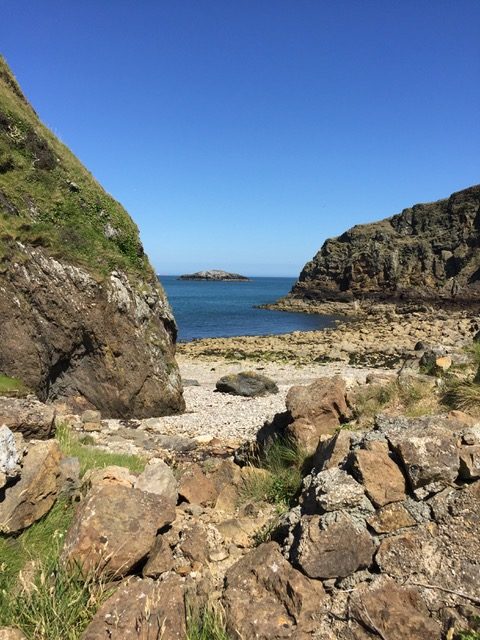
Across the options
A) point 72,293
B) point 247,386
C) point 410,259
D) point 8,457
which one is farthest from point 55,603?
point 410,259

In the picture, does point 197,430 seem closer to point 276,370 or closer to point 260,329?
point 276,370

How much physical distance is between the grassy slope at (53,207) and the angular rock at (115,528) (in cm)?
1049

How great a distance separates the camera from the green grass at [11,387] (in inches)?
455

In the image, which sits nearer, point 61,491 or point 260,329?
point 61,491

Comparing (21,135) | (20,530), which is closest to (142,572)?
(20,530)

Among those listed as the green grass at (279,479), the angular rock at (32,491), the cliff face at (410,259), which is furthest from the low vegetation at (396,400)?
the cliff face at (410,259)

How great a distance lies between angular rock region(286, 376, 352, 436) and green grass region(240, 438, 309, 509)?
0.87 metres

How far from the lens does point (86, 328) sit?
14.8m

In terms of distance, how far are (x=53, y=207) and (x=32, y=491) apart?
12.7 metres

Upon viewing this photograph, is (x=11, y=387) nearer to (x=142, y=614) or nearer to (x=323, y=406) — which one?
(x=323, y=406)

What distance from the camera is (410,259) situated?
91.9 meters

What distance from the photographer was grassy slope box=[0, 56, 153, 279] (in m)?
14.6

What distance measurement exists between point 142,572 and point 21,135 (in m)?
16.8

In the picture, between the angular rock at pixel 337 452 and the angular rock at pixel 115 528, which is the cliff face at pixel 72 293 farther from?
the angular rock at pixel 337 452
